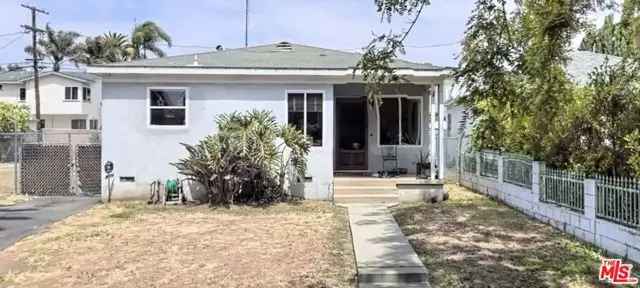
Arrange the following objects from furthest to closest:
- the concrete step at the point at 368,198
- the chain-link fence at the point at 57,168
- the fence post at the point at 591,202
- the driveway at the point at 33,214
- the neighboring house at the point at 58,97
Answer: the neighboring house at the point at 58,97, the chain-link fence at the point at 57,168, the concrete step at the point at 368,198, the driveway at the point at 33,214, the fence post at the point at 591,202

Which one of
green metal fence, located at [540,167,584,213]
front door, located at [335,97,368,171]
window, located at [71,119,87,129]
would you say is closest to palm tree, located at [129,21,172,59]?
window, located at [71,119,87,129]

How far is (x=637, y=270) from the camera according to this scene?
6473 millimetres

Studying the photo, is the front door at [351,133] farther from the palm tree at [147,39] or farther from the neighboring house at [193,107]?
the palm tree at [147,39]

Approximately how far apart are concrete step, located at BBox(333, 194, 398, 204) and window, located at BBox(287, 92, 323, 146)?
55.2 inches

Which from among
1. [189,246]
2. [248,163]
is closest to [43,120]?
[248,163]

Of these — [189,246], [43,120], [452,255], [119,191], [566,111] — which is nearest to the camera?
[452,255]

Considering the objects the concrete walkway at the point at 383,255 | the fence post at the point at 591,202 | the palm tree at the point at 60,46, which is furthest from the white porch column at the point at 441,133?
the palm tree at the point at 60,46

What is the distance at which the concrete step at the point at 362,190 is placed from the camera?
13148 mm

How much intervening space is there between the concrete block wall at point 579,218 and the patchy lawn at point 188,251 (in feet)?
11.3

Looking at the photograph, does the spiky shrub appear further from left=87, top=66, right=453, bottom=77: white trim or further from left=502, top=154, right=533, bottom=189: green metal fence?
left=502, top=154, right=533, bottom=189: green metal fence

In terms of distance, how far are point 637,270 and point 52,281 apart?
676cm

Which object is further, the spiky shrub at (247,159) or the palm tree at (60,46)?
the palm tree at (60,46)

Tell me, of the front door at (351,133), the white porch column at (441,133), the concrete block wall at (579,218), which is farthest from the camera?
the front door at (351,133)

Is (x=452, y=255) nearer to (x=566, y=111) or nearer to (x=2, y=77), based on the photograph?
(x=566, y=111)
